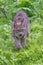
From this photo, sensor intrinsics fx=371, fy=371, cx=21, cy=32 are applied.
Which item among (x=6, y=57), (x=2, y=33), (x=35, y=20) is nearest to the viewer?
(x=6, y=57)

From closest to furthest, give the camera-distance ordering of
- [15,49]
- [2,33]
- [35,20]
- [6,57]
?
[6,57], [15,49], [2,33], [35,20]

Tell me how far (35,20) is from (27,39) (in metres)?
1.98

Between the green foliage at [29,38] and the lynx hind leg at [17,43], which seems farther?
the lynx hind leg at [17,43]

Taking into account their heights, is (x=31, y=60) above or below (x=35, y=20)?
above

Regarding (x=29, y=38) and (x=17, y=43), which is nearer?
(x=17, y=43)

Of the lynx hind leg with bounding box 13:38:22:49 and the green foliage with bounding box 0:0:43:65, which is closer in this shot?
the green foliage with bounding box 0:0:43:65

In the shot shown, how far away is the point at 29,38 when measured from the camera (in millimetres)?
9984

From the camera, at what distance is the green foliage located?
853 centimetres

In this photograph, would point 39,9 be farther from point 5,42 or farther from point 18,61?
point 18,61

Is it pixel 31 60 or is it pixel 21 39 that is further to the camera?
pixel 21 39

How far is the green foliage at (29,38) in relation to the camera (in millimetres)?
8534

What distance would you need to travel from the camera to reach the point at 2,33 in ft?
33.6

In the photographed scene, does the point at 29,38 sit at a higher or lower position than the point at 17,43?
lower

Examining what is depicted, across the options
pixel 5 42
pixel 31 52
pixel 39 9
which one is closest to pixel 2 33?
pixel 5 42
